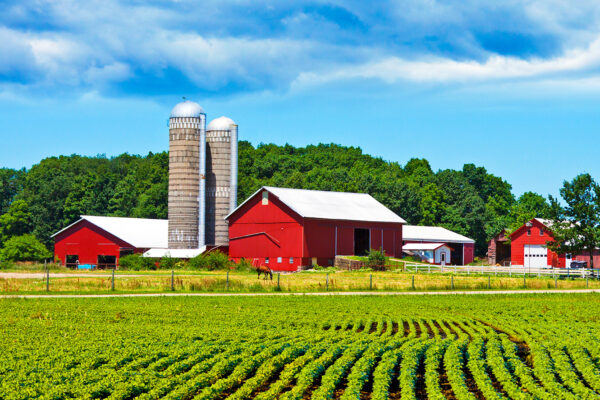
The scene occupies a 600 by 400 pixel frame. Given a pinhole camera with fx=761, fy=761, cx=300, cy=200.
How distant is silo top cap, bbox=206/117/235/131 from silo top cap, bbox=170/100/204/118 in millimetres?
2417

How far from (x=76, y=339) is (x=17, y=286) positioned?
68.8 ft

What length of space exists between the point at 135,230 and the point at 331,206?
2063cm

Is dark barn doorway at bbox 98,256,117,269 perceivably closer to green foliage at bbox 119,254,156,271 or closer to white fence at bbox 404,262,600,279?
green foliage at bbox 119,254,156,271

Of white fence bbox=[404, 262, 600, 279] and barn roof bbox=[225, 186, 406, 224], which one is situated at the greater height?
barn roof bbox=[225, 186, 406, 224]

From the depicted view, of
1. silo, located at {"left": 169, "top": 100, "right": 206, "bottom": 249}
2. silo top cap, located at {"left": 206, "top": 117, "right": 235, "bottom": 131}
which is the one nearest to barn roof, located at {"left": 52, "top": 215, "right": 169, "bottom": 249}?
silo, located at {"left": 169, "top": 100, "right": 206, "bottom": 249}

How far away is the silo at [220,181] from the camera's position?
78125 millimetres

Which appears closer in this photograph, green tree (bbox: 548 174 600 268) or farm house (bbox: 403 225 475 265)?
green tree (bbox: 548 174 600 268)

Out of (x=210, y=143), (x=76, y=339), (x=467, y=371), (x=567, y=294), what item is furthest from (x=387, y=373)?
(x=210, y=143)

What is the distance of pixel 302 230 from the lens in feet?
223

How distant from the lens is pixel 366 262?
65.9 metres

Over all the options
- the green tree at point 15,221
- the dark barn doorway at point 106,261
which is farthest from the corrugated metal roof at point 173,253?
the green tree at point 15,221

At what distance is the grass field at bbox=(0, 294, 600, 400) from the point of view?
15.1 meters

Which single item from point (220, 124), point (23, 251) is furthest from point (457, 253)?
point (23, 251)

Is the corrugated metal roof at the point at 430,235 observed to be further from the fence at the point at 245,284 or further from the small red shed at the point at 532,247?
the fence at the point at 245,284
